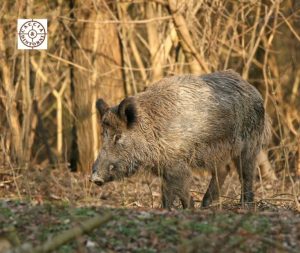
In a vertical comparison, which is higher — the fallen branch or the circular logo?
the circular logo

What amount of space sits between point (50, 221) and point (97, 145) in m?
9.22

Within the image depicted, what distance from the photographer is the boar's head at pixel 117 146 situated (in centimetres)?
1048

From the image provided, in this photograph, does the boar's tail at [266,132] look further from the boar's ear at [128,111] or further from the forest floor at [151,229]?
the forest floor at [151,229]

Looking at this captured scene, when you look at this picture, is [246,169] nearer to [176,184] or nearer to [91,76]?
[176,184]

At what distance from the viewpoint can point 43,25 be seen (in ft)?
36.9

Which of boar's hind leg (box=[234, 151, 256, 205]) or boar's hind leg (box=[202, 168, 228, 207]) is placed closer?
boar's hind leg (box=[202, 168, 228, 207])

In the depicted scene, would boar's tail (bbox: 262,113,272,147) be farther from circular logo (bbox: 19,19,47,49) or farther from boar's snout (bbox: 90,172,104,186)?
circular logo (bbox: 19,19,47,49)

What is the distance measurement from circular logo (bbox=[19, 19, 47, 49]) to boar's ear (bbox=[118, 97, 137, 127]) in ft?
5.05

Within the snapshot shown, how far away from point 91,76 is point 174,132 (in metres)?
5.88

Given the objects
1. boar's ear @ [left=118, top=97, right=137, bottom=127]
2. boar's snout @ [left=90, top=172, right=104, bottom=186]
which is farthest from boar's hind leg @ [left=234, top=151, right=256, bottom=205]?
boar's snout @ [left=90, top=172, right=104, bottom=186]

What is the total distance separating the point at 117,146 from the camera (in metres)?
10.6

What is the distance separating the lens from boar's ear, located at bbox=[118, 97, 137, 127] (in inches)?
409

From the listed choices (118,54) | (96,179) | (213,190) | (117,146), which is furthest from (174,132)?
(118,54)

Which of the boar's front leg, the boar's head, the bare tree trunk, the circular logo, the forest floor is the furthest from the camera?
the bare tree trunk
